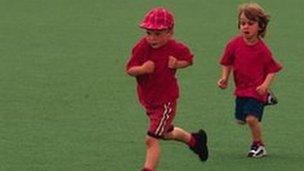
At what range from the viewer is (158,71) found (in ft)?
21.7

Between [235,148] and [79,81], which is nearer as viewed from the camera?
[235,148]

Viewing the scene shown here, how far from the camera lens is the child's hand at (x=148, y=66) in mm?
6543

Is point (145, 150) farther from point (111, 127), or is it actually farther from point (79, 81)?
point (79, 81)

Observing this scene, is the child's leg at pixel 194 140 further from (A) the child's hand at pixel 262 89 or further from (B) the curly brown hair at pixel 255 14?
(B) the curly brown hair at pixel 255 14

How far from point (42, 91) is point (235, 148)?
7.99 feet

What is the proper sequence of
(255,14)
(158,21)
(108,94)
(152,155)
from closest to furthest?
(158,21) → (152,155) → (255,14) → (108,94)

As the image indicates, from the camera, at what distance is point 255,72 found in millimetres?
7367

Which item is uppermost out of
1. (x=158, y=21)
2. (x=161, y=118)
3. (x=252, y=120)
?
(x=158, y=21)

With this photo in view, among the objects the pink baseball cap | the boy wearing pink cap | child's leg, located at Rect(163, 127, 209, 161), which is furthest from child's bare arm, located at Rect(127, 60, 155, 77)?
child's leg, located at Rect(163, 127, 209, 161)

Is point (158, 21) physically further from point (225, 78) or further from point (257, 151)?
point (257, 151)

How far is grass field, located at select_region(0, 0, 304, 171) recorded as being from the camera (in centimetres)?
728

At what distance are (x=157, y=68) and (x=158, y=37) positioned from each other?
0.74ft

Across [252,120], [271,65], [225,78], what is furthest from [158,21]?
[252,120]

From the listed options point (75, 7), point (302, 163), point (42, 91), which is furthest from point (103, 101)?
point (75, 7)
